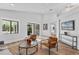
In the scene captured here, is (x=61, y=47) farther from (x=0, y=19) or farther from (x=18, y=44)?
(x=0, y=19)

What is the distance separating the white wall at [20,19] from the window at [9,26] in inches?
2.8

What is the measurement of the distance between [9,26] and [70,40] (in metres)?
1.31

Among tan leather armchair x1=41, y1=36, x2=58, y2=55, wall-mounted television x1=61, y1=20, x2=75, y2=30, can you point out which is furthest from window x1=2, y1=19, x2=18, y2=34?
wall-mounted television x1=61, y1=20, x2=75, y2=30

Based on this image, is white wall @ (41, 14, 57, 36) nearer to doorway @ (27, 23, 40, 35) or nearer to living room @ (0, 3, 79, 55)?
living room @ (0, 3, 79, 55)

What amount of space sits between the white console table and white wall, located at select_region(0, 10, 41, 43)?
64 cm

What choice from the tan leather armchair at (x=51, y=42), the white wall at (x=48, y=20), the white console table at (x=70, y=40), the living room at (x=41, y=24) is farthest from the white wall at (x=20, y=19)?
the white console table at (x=70, y=40)

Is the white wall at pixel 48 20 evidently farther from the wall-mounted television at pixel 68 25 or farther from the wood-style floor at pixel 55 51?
the wood-style floor at pixel 55 51

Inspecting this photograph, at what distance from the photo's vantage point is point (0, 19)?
2.23m

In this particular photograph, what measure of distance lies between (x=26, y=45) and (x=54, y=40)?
1.96ft

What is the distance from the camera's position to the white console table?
2.19 metres

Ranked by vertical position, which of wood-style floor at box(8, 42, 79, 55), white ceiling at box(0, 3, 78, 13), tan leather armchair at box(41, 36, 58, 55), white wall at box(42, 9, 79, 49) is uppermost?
white ceiling at box(0, 3, 78, 13)

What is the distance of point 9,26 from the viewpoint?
2.30m

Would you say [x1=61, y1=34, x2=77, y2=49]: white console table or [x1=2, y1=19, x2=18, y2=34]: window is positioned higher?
[x1=2, y1=19, x2=18, y2=34]: window
